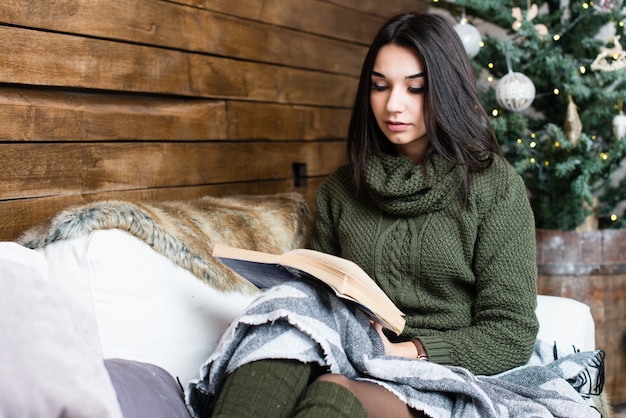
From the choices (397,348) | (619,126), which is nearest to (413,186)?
(397,348)

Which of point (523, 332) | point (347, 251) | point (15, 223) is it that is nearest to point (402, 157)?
point (347, 251)

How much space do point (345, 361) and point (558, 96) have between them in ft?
4.73

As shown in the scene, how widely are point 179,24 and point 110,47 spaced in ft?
0.84

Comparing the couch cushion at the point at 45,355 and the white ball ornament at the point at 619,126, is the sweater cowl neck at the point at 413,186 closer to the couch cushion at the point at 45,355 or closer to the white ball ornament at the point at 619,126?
the couch cushion at the point at 45,355

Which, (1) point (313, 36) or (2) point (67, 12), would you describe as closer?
(2) point (67, 12)

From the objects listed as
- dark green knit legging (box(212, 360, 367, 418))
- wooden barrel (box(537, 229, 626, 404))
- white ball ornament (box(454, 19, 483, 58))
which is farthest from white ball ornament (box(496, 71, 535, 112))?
dark green knit legging (box(212, 360, 367, 418))

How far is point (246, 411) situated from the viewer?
1.01m

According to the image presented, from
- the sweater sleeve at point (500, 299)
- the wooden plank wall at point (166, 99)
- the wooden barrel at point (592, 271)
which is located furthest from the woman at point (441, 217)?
the wooden barrel at point (592, 271)

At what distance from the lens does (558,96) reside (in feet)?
7.36

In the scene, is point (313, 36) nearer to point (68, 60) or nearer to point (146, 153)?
point (146, 153)

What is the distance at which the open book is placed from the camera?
114 centimetres

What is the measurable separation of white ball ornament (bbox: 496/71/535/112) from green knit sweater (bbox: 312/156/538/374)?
654 millimetres

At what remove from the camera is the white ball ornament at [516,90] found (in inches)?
81.7

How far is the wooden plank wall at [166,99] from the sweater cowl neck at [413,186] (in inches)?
23.0
